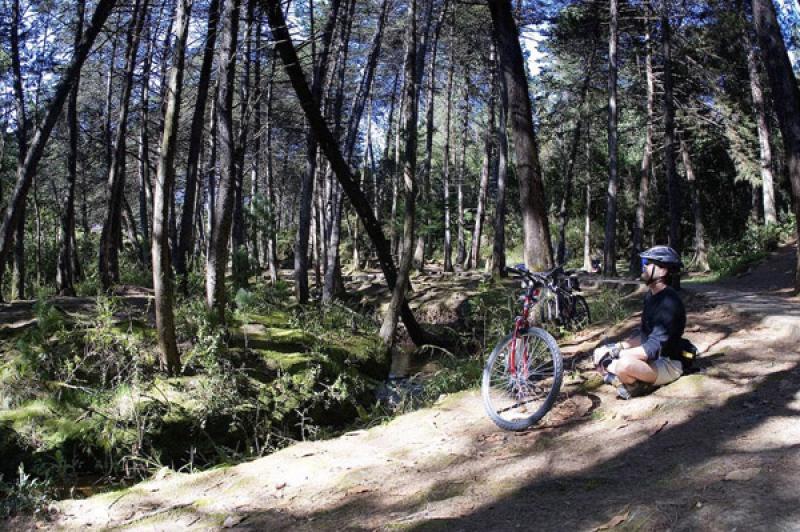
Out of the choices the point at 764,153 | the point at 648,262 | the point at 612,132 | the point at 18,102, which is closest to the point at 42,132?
the point at 648,262

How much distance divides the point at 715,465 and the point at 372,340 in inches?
289

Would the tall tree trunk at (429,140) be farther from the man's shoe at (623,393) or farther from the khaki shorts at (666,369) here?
the khaki shorts at (666,369)

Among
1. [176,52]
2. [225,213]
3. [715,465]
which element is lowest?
[715,465]

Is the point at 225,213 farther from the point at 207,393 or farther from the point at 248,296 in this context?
the point at 207,393

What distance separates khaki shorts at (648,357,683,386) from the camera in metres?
5.12

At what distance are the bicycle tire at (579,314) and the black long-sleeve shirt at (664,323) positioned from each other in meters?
2.95

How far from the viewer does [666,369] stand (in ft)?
16.9

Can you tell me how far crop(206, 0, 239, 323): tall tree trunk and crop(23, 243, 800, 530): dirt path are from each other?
9.31 feet

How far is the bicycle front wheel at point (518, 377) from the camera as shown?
208 inches

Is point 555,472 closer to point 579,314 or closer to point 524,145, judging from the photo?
point 579,314

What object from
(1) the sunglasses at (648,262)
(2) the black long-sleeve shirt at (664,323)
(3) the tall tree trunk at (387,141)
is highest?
(3) the tall tree trunk at (387,141)

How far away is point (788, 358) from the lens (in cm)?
566

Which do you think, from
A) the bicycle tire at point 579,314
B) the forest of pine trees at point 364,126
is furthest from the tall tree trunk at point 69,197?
the bicycle tire at point 579,314

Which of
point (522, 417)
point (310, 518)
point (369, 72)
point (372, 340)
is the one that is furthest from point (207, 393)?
point (369, 72)
